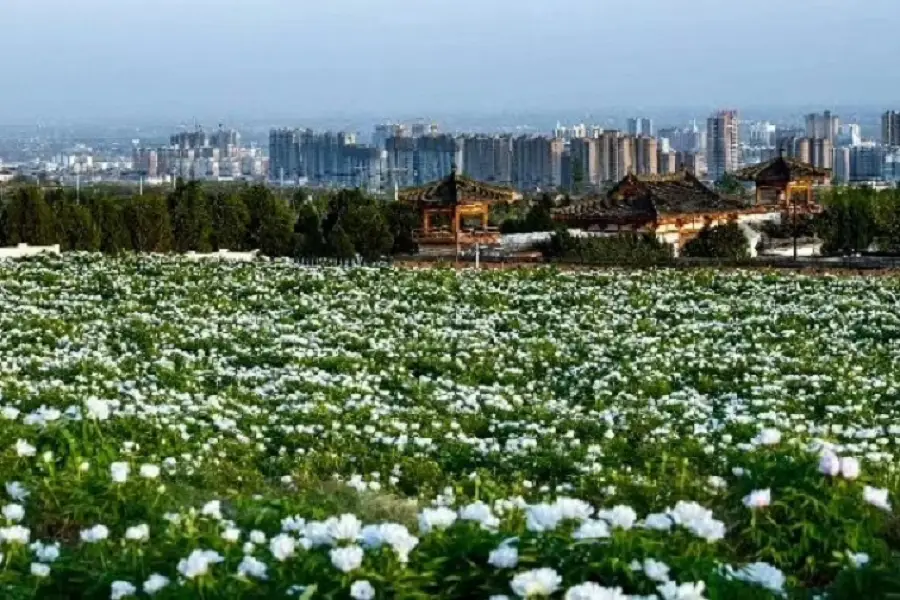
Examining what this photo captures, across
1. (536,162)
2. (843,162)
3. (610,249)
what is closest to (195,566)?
(610,249)

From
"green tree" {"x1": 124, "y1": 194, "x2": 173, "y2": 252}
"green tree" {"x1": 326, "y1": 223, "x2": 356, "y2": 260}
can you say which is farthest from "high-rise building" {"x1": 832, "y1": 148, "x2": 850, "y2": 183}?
"green tree" {"x1": 124, "y1": 194, "x2": 173, "y2": 252}

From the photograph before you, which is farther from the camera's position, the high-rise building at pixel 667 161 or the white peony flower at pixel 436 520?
the high-rise building at pixel 667 161

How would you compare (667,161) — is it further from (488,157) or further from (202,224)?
(202,224)

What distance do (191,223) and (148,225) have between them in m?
2.42

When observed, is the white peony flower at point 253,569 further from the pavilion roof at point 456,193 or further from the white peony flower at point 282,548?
the pavilion roof at point 456,193

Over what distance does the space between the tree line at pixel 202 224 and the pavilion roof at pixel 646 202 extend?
5966mm

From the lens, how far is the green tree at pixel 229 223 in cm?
4588

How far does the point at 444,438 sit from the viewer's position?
34.7 ft

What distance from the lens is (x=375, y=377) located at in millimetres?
13633

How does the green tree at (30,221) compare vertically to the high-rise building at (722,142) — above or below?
below

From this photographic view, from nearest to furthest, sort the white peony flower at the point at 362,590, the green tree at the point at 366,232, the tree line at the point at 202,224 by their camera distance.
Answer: the white peony flower at the point at 362,590
the tree line at the point at 202,224
the green tree at the point at 366,232

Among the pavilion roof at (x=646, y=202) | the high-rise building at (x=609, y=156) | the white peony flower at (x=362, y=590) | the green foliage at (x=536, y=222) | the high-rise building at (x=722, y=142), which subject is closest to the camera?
the white peony flower at (x=362, y=590)

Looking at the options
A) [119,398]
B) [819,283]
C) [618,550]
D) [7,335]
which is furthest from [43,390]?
[819,283]

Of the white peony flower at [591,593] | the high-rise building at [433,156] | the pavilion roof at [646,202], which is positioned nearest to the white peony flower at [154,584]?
the white peony flower at [591,593]
